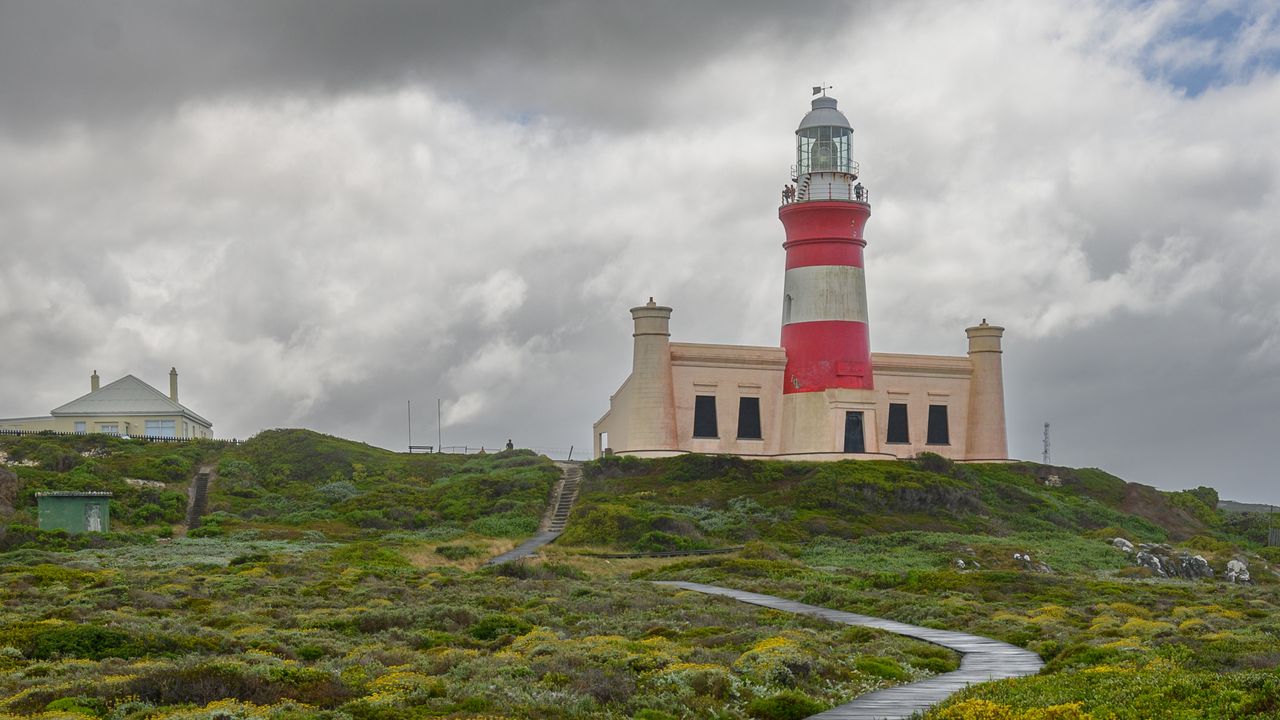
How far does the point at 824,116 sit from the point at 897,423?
1529cm

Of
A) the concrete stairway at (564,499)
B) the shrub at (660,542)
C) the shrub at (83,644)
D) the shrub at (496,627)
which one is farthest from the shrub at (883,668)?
the concrete stairway at (564,499)

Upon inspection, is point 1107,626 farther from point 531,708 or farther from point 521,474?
point 521,474

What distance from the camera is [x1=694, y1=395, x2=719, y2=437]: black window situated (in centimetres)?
6356

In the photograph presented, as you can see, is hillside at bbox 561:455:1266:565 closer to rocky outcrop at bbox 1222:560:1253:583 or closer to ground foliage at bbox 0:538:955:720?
rocky outcrop at bbox 1222:560:1253:583

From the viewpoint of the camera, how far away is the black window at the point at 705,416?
63.6 m

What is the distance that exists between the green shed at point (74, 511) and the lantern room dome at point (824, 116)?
35.5m

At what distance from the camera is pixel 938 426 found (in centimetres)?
6744

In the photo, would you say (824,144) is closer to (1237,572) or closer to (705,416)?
(705,416)

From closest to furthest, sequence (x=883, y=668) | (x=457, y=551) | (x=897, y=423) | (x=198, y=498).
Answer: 1. (x=883, y=668)
2. (x=457, y=551)
3. (x=198, y=498)
4. (x=897, y=423)

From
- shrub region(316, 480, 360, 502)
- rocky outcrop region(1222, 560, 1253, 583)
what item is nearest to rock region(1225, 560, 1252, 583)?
rocky outcrop region(1222, 560, 1253, 583)

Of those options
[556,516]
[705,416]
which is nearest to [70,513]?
[556,516]

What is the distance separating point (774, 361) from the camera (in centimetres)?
6400

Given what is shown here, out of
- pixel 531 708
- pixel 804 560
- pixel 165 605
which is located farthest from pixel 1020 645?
pixel 804 560

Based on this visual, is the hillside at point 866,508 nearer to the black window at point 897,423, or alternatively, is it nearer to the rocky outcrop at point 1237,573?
the black window at point 897,423
